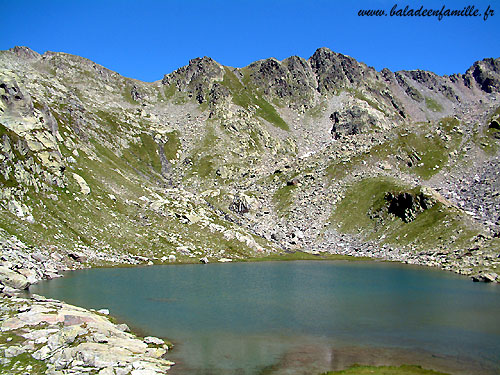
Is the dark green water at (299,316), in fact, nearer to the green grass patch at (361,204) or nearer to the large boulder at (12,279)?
the large boulder at (12,279)

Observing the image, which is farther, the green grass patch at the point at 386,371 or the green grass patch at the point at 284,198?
the green grass patch at the point at 284,198

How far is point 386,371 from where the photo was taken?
28.5 m

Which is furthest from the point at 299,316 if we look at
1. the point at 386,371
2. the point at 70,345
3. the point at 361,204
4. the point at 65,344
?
the point at 361,204

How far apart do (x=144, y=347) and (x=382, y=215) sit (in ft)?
415

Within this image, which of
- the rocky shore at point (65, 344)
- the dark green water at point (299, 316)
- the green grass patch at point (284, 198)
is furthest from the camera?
the green grass patch at point (284, 198)

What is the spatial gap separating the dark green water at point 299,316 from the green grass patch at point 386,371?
1512 mm

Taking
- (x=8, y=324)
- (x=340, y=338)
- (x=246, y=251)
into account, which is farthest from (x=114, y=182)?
(x=340, y=338)

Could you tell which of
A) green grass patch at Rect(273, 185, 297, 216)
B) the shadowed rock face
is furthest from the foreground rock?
green grass patch at Rect(273, 185, 297, 216)

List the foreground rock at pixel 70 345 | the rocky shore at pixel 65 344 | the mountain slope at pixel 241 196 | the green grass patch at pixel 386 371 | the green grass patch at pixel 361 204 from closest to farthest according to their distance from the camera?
the rocky shore at pixel 65 344, the foreground rock at pixel 70 345, the green grass patch at pixel 386 371, the mountain slope at pixel 241 196, the green grass patch at pixel 361 204

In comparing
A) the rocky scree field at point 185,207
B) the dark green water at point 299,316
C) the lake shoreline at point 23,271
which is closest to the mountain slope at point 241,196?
the rocky scree field at point 185,207

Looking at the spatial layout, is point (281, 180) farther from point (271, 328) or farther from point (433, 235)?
point (271, 328)

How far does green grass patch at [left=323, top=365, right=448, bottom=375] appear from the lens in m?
28.2

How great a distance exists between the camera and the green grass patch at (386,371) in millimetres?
28172

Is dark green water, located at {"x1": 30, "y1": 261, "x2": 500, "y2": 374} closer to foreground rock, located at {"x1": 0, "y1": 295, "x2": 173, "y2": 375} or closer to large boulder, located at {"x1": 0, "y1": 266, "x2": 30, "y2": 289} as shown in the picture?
foreground rock, located at {"x1": 0, "y1": 295, "x2": 173, "y2": 375}
